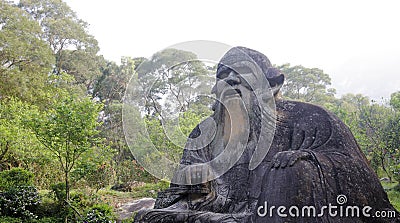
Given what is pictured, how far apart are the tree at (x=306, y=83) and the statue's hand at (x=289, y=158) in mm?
24179

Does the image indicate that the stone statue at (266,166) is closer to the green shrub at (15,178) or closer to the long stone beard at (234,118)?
the long stone beard at (234,118)

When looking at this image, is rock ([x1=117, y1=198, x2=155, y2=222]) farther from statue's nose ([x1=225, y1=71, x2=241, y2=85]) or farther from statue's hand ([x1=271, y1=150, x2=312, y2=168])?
statue's hand ([x1=271, y1=150, x2=312, y2=168])

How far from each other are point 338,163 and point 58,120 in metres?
8.47

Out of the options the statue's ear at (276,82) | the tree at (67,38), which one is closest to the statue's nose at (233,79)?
the statue's ear at (276,82)

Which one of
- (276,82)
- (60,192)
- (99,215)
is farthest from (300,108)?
(60,192)

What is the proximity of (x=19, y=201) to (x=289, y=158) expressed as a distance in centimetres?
981

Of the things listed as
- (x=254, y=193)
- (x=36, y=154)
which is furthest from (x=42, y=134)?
(x=254, y=193)

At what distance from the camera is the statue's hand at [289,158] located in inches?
123

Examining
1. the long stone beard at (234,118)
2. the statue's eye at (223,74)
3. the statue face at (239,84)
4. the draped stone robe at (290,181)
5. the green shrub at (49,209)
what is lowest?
the green shrub at (49,209)

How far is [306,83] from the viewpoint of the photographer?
2747 centimetres

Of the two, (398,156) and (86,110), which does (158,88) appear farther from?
(398,156)

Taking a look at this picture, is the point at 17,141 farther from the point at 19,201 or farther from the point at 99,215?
the point at 99,215

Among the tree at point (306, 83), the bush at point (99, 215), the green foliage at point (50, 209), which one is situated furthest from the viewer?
the tree at point (306, 83)

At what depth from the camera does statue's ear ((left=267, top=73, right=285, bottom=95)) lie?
4.00 metres
